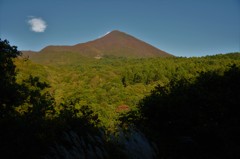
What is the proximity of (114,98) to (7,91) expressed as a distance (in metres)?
60.7

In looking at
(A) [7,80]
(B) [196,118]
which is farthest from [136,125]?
(A) [7,80]

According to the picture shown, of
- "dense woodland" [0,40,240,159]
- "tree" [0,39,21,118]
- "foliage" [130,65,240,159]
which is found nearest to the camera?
"dense woodland" [0,40,240,159]

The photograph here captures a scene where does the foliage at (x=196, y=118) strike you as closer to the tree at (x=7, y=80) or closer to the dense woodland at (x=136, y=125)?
the dense woodland at (x=136, y=125)

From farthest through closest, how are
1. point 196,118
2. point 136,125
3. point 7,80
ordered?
point 7,80, point 136,125, point 196,118

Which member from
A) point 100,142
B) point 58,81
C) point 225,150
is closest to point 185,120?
point 225,150

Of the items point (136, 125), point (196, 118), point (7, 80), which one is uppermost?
point (7, 80)

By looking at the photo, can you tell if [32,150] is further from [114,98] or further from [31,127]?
[114,98]

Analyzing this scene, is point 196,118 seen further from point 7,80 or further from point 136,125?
point 7,80

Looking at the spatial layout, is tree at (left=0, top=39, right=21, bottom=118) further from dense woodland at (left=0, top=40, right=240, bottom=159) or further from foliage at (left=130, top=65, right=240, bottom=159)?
foliage at (left=130, top=65, right=240, bottom=159)

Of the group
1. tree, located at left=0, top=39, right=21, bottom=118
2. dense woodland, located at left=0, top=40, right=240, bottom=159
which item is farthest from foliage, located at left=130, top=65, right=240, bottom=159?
tree, located at left=0, top=39, right=21, bottom=118

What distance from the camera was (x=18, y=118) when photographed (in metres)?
5.27

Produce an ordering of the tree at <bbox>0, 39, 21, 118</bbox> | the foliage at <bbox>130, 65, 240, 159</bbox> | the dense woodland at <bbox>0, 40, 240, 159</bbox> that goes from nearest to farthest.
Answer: the dense woodland at <bbox>0, 40, 240, 159</bbox>
the foliage at <bbox>130, 65, 240, 159</bbox>
the tree at <bbox>0, 39, 21, 118</bbox>

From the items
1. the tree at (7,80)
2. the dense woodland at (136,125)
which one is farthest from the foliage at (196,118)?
the tree at (7,80)

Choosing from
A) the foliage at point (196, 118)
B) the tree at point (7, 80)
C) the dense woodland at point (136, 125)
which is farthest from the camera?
the tree at point (7, 80)
